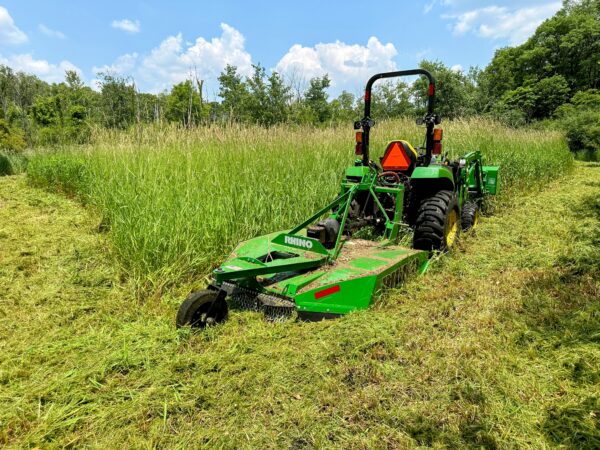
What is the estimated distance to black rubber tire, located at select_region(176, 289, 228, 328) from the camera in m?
2.80

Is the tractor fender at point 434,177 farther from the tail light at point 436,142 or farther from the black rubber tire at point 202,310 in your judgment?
the black rubber tire at point 202,310

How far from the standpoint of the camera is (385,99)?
14789 millimetres

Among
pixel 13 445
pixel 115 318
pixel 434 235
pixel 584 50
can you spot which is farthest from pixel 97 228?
pixel 584 50

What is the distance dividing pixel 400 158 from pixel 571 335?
8.90 feet

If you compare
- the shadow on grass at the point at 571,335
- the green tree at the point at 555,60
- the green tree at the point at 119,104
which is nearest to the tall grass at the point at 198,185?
the green tree at the point at 119,104

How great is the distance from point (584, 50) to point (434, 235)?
139ft

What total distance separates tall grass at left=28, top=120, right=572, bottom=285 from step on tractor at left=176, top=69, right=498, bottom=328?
2.38 ft

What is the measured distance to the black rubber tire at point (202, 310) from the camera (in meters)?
2.80

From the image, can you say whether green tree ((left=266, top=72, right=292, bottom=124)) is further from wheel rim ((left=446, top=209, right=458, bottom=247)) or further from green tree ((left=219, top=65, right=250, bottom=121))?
wheel rim ((left=446, top=209, right=458, bottom=247))

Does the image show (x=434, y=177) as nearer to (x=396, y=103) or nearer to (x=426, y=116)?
(x=426, y=116)

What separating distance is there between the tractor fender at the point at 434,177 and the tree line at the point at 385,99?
3189 millimetres

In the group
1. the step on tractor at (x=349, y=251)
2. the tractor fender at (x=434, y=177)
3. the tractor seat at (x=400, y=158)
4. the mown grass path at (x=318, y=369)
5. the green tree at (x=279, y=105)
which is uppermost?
the green tree at (x=279, y=105)

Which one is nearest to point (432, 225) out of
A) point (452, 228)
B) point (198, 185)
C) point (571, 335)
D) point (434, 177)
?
point (434, 177)

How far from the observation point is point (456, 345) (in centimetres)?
253
